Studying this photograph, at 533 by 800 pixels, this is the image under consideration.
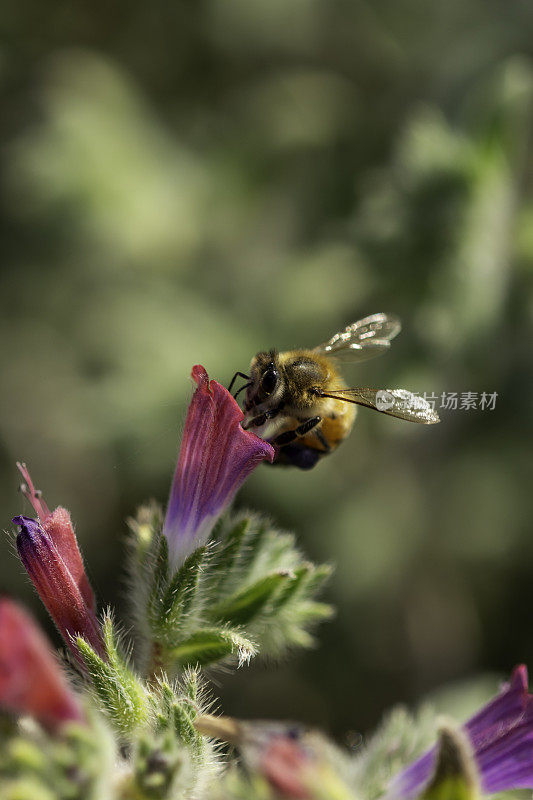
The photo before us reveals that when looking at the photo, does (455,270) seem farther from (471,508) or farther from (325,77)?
(325,77)

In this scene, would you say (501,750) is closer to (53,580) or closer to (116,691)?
(116,691)

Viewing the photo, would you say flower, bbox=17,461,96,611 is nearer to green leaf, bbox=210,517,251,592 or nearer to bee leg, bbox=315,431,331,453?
green leaf, bbox=210,517,251,592

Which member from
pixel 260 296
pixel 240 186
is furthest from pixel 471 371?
pixel 240 186

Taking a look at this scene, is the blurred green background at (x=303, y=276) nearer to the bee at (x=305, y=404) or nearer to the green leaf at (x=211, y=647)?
the bee at (x=305, y=404)

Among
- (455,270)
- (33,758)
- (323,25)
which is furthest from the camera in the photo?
(323,25)

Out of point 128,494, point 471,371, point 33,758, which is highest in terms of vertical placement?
point 471,371

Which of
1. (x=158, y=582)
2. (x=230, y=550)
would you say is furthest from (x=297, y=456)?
(x=158, y=582)

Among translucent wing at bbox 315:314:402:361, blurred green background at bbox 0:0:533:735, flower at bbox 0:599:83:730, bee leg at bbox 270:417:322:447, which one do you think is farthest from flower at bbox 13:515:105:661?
blurred green background at bbox 0:0:533:735
